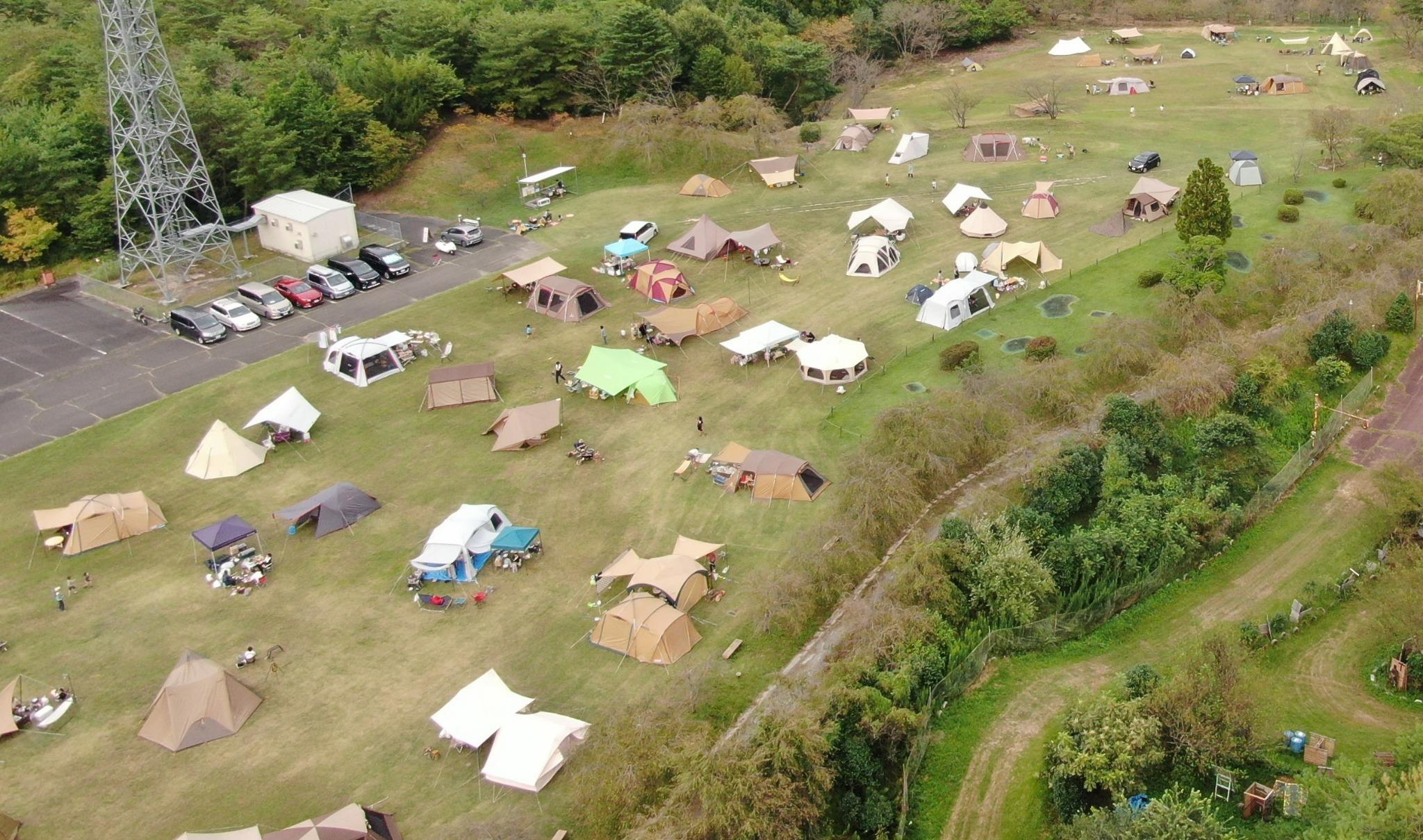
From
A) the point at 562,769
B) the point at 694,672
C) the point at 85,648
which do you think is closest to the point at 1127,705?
the point at 694,672

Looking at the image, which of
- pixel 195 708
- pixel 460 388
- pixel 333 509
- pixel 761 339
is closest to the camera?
pixel 195 708

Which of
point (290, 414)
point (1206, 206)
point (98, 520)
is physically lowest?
point (98, 520)

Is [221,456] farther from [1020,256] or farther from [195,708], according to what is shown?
[1020,256]

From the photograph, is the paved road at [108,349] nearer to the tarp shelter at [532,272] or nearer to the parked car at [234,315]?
the parked car at [234,315]

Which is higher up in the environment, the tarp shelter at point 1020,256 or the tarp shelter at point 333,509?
the tarp shelter at point 1020,256

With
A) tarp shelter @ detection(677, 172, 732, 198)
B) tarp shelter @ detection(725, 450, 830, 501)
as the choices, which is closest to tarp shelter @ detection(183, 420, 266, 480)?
tarp shelter @ detection(725, 450, 830, 501)

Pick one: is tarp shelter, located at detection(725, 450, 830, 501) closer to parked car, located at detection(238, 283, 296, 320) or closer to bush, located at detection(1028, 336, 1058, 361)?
bush, located at detection(1028, 336, 1058, 361)

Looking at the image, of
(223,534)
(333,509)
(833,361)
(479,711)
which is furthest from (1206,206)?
(223,534)

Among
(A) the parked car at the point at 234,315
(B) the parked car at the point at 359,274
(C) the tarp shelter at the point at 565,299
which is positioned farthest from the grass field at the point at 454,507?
(A) the parked car at the point at 234,315
